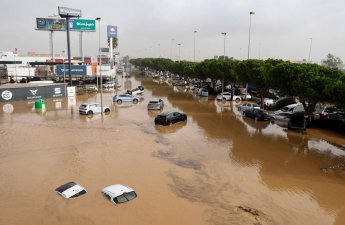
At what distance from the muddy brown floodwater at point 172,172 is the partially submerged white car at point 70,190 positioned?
31 centimetres

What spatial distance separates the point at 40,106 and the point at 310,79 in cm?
3307

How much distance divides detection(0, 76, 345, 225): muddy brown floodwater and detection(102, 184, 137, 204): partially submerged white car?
1.20 feet

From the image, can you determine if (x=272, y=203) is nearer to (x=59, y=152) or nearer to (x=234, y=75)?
(x=59, y=152)

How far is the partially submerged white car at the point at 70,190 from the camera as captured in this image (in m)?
15.0

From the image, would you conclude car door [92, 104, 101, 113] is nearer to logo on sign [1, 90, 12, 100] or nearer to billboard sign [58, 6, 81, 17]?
logo on sign [1, 90, 12, 100]

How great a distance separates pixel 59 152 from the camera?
2230 cm

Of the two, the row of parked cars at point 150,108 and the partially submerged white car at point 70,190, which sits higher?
the row of parked cars at point 150,108

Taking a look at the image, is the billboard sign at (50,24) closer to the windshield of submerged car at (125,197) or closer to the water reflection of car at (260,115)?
the water reflection of car at (260,115)

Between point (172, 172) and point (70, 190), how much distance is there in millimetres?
6202

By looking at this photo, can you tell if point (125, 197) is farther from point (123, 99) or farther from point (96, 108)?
point (123, 99)

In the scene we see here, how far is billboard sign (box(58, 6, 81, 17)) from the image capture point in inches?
2199

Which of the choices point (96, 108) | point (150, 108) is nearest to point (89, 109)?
point (96, 108)

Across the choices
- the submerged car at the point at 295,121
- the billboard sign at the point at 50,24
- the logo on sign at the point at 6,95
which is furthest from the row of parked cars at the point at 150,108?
the billboard sign at the point at 50,24

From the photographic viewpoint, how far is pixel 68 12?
187 feet
